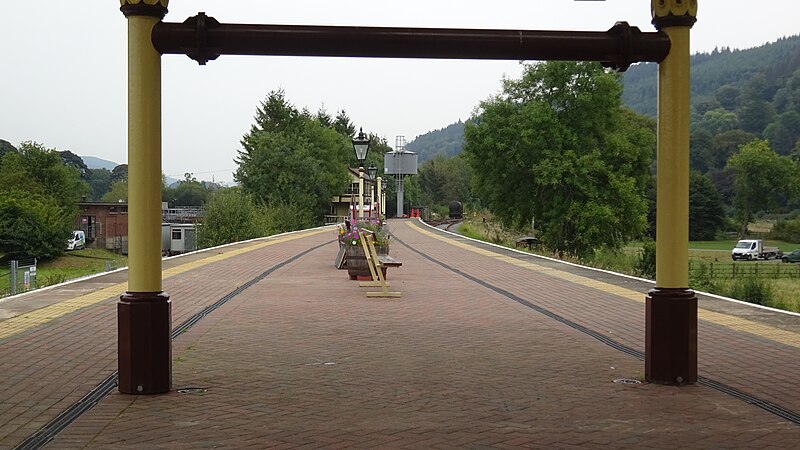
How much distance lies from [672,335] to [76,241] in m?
66.5

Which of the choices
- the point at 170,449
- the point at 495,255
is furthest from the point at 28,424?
the point at 495,255

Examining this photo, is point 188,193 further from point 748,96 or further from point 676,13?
point 676,13

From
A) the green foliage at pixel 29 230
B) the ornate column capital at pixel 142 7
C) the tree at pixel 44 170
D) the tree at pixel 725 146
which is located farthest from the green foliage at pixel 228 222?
the tree at pixel 725 146

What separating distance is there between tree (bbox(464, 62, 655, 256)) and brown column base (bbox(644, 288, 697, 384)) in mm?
31430

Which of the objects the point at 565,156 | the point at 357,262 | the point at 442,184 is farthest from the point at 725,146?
the point at 357,262

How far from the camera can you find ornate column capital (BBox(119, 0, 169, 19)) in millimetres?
6348

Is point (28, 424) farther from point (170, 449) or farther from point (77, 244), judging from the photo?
point (77, 244)

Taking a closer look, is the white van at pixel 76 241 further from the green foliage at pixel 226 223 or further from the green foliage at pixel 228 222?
the green foliage at pixel 226 223

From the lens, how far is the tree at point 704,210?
79.4m

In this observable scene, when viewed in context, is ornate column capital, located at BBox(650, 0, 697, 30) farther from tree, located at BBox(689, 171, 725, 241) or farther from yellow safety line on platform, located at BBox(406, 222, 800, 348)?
tree, located at BBox(689, 171, 725, 241)

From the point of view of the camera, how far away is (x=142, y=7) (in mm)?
6355

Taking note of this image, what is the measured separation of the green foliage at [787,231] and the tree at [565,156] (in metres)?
42.6

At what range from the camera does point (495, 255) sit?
79.5 ft

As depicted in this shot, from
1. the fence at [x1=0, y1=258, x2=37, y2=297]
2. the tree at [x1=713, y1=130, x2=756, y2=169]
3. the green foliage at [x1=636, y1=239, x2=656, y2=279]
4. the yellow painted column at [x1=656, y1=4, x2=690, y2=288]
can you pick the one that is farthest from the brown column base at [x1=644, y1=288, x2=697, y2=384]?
the tree at [x1=713, y1=130, x2=756, y2=169]
